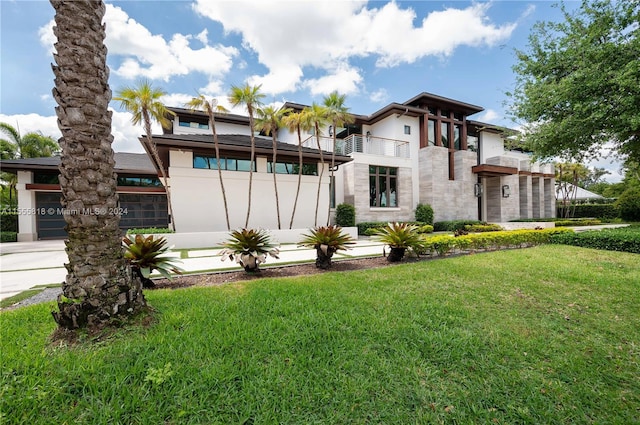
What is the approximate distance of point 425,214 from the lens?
1786cm

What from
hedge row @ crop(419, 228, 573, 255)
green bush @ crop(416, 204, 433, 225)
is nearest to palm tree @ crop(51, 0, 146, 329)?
hedge row @ crop(419, 228, 573, 255)

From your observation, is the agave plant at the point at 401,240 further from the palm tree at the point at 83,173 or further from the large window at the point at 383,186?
the large window at the point at 383,186

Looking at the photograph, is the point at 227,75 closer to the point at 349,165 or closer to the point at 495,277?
the point at 349,165

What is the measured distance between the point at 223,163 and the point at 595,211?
119 ft

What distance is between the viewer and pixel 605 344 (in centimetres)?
306

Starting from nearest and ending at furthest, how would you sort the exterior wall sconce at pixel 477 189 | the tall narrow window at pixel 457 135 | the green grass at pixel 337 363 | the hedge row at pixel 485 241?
the green grass at pixel 337 363 < the hedge row at pixel 485 241 < the exterior wall sconce at pixel 477 189 < the tall narrow window at pixel 457 135

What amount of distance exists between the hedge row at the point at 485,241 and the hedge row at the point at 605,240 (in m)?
0.57

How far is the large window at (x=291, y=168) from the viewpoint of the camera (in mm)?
14541

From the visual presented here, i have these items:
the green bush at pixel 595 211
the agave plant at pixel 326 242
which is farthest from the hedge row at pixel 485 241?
the green bush at pixel 595 211

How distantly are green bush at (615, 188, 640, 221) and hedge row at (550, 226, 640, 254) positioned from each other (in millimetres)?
16056

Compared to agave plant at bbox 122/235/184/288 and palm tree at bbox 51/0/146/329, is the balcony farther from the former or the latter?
palm tree at bbox 51/0/146/329

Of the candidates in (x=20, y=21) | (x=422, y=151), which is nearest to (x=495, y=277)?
(x=20, y=21)

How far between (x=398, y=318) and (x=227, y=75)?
A: 11.8 metres

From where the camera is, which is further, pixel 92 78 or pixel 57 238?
pixel 57 238
